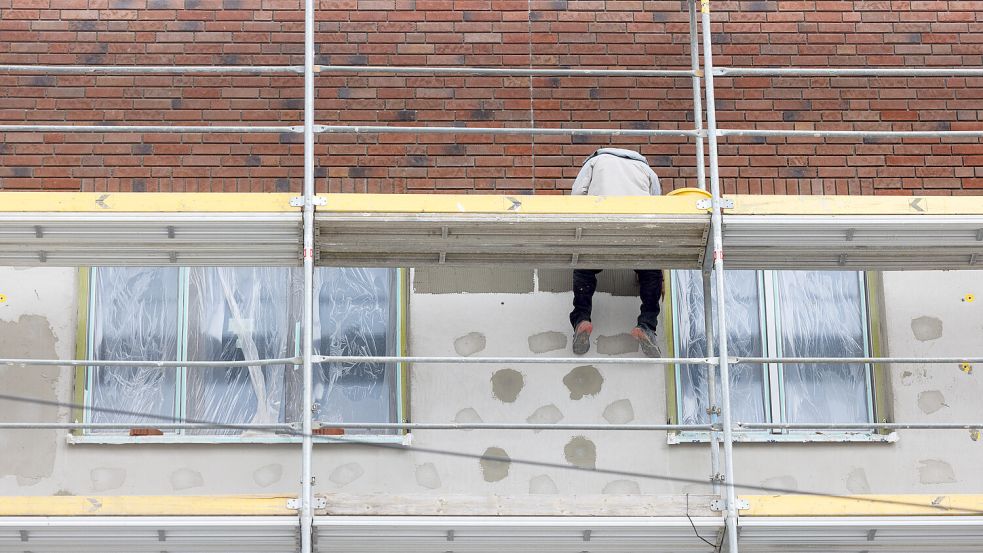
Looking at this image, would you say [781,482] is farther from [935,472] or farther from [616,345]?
[616,345]

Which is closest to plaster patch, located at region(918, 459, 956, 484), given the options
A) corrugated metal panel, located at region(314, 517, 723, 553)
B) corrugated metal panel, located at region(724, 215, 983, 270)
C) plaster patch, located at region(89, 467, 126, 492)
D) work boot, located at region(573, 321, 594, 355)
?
corrugated metal panel, located at region(724, 215, 983, 270)

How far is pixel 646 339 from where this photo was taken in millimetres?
10102

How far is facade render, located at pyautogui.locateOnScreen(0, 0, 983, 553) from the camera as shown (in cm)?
935

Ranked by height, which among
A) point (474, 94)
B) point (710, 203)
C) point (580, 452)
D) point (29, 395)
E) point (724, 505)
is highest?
point (474, 94)

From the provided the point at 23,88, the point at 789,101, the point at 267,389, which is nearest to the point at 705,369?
the point at 789,101

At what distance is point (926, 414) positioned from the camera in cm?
1032

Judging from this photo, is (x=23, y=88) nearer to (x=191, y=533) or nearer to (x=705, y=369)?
(x=191, y=533)

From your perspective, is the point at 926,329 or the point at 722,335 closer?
the point at 722,335

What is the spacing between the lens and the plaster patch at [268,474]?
32.9ft

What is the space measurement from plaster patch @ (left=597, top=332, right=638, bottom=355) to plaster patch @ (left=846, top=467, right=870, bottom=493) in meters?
1.47

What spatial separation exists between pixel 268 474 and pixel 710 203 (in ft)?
10.1

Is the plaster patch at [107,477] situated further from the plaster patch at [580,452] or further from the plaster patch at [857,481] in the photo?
the plaster patch at [857,481]

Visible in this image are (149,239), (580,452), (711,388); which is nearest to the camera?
(149,239)

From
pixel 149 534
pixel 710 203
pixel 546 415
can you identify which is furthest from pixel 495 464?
pixel 149 534
